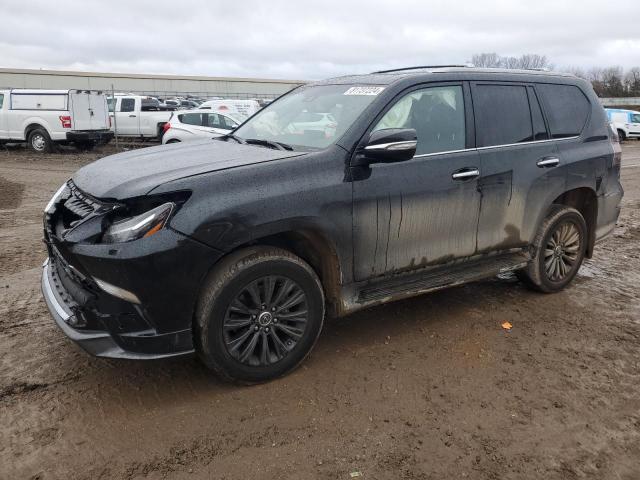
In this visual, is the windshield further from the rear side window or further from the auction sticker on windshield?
the rear side window

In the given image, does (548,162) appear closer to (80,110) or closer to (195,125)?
(195,125)

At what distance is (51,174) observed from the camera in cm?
1337

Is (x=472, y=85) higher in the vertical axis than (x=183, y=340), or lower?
higher

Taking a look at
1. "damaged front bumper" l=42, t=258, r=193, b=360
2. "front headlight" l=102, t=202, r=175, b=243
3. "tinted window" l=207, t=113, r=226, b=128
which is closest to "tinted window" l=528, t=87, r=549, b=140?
"front headlight" l=102, t=202, r=175, b=243

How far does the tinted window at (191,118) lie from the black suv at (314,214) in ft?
40.4

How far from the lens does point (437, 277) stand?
4.11 metres

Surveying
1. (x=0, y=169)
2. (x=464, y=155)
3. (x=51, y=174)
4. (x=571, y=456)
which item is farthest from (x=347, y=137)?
(x=0, y=169)

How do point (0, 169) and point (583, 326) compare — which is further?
point (0, 169)

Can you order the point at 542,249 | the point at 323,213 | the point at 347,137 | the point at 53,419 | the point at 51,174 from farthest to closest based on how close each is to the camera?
the point at 51,174, the point at 542,249, the point at 347,137, the point at 323,213, the point at 53,419

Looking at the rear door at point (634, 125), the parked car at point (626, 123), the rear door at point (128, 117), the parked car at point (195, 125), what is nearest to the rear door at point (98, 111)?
the rear door at point (128, 117)

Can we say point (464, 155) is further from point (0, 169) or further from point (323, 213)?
point (0, 169)

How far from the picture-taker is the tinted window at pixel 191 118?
1638 centimetres

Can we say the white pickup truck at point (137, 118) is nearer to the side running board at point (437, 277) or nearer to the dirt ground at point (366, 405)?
the dirt ground at point (366, 405)

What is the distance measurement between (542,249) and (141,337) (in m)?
3.46
